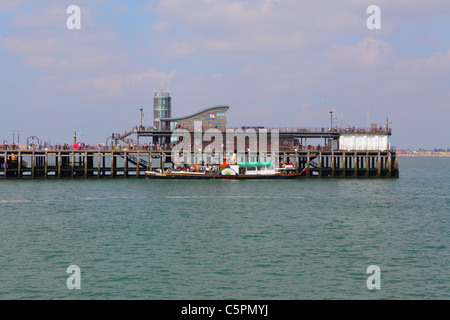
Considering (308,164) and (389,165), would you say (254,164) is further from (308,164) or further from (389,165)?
(389,165)

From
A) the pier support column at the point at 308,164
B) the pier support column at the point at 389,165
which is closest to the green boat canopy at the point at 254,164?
the pier support column at the point at 308,164

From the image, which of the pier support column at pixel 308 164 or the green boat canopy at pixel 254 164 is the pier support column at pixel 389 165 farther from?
the green boat canopy at pixel 254 164

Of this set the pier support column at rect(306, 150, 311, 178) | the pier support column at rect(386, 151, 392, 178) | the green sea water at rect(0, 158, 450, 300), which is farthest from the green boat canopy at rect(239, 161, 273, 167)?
the green sea water at rect(0, 158, 450, 300)

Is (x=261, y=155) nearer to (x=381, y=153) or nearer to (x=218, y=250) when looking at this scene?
(x=381, y=153)

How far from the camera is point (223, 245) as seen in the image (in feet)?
121

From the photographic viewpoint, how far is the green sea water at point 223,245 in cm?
2716

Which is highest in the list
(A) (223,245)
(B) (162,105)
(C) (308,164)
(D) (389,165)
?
(B) (162,105)

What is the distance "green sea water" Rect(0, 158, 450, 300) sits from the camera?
89.1 feet

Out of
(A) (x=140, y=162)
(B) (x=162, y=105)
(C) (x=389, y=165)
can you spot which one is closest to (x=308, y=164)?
(C) (x=389, y=165)

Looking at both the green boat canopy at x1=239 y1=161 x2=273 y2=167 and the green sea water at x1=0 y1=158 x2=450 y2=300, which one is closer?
the green sea water at x1=0 y1=158 x2=450 y2=300

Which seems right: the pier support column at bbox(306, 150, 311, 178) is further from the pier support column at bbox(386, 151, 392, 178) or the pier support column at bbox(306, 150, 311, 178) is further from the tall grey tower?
the tall grey tower
